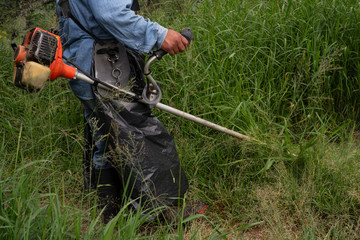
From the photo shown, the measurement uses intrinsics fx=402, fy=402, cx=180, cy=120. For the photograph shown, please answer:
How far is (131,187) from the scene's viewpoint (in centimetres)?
241

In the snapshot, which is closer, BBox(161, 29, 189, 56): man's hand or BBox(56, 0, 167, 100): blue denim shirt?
BBox(56, 0, 167, 100): blue denim shirt

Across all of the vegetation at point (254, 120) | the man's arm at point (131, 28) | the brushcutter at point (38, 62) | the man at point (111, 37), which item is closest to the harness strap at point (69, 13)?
the man at point (111, 37)

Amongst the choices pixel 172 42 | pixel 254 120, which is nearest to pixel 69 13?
pixel 172 42

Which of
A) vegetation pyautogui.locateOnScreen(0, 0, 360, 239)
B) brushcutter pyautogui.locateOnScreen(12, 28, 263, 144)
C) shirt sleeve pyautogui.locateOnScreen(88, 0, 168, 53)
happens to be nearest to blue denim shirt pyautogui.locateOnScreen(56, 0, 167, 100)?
shirt sleeve pyautogui.locateOnScreen(88, 0, 168, 53)

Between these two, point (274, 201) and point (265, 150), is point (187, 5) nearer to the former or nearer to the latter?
point (265, 150)

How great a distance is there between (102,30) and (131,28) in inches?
9.0

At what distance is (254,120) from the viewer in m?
2.98

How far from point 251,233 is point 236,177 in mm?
424

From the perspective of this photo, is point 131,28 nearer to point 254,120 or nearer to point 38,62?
point 38,62

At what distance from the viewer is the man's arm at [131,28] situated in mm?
2074

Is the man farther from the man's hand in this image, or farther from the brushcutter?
the brushcutter

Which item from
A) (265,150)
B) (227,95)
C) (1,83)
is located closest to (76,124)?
(1,83)

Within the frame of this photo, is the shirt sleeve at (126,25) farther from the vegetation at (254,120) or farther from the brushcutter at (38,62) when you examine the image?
the vegetation at (254,120)

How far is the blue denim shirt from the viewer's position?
2.08m
